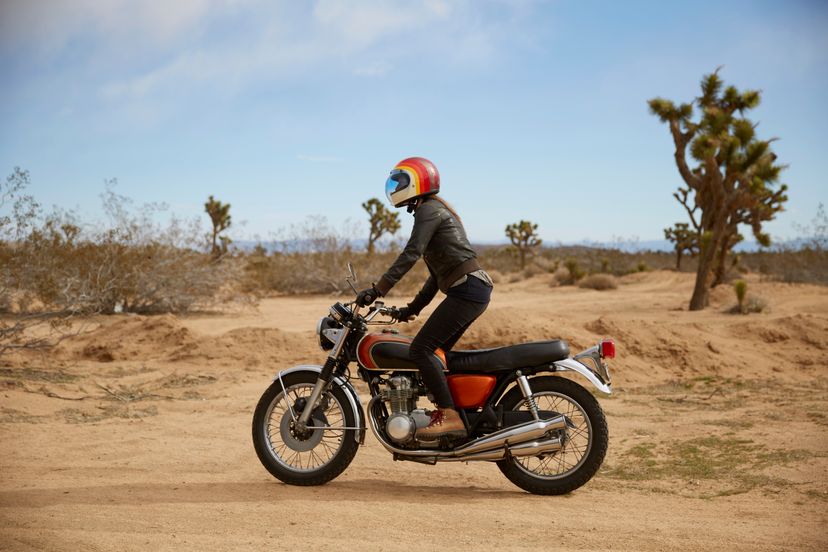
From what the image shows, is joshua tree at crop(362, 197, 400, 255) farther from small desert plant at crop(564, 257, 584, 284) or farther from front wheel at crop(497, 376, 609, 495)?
front wheel at crop(497, 376, 609, 495)

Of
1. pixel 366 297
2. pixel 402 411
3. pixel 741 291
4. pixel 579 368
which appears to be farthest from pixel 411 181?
pixel 741 291

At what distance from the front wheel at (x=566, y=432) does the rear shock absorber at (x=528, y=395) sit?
6 cm

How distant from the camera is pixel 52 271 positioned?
13984mm

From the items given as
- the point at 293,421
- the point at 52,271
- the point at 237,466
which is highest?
the point at 52,271

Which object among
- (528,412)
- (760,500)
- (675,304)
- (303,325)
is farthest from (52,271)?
(675,304)

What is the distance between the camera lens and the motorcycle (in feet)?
17.9

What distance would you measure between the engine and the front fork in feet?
1.46

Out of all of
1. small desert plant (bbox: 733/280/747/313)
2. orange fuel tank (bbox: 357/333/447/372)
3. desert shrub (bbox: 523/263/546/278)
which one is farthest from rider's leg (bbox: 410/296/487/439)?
desert shrub (bbox: 523/263/546/278)

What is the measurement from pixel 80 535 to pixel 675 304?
2190cm

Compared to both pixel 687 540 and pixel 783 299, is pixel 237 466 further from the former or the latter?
pixel 783 299

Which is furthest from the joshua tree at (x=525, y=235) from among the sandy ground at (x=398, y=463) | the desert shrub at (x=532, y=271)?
the sandy ground at (x=398, y=463)

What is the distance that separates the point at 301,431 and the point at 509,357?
1.69m

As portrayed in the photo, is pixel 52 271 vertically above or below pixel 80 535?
above

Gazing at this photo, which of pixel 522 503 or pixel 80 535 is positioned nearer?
pixel 80 535
